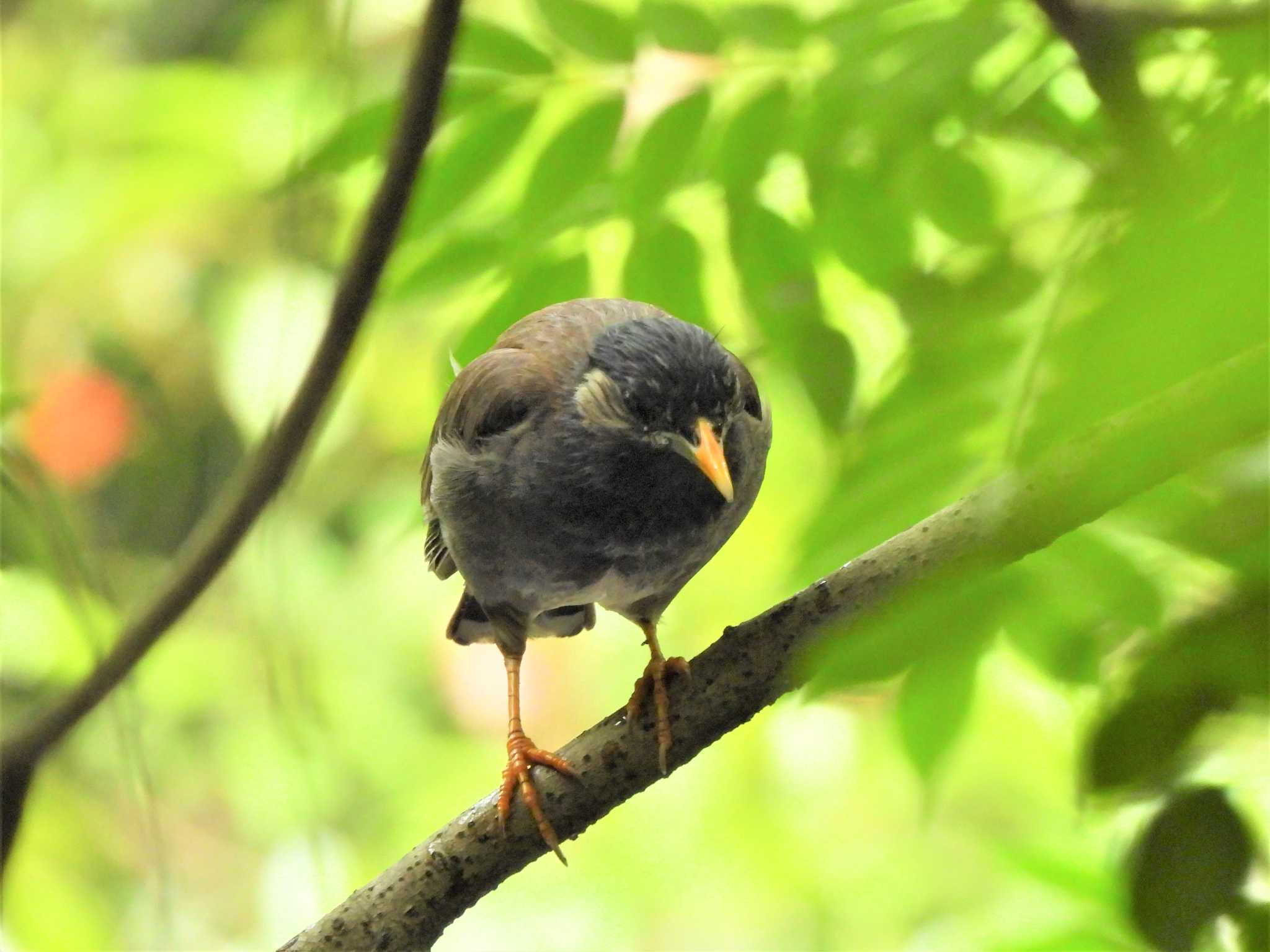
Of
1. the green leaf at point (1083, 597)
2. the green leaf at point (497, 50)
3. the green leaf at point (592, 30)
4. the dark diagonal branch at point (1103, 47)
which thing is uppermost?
the green leaf at point (497, 50)

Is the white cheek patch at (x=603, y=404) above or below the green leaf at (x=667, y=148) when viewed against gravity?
below

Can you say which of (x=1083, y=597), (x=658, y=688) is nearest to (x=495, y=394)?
(x=658, y=688)

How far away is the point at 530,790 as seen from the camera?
1515 millimetres

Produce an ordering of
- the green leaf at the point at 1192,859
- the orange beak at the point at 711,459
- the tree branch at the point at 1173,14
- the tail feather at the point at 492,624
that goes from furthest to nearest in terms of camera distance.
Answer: the tail feather at the point at 492,624
the orange beak at the point at 711,459
the tree branch at the point at 1173,14
the green leaf at the point at 1192,859

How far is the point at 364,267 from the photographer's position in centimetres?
145

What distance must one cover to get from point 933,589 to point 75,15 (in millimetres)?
3408

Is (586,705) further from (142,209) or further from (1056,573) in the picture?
(1056,573)

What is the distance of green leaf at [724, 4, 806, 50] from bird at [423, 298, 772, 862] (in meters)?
0.37

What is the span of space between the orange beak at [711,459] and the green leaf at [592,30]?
484mm

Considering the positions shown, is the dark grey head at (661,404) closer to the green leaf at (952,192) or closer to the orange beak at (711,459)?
the orange beak at (711,459)

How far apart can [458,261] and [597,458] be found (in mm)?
337

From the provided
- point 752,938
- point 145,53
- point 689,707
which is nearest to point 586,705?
point 752,938

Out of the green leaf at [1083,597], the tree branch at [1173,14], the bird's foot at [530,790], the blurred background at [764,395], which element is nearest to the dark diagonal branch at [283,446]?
the blurred background at [764,395]

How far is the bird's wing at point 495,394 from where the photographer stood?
179cm
